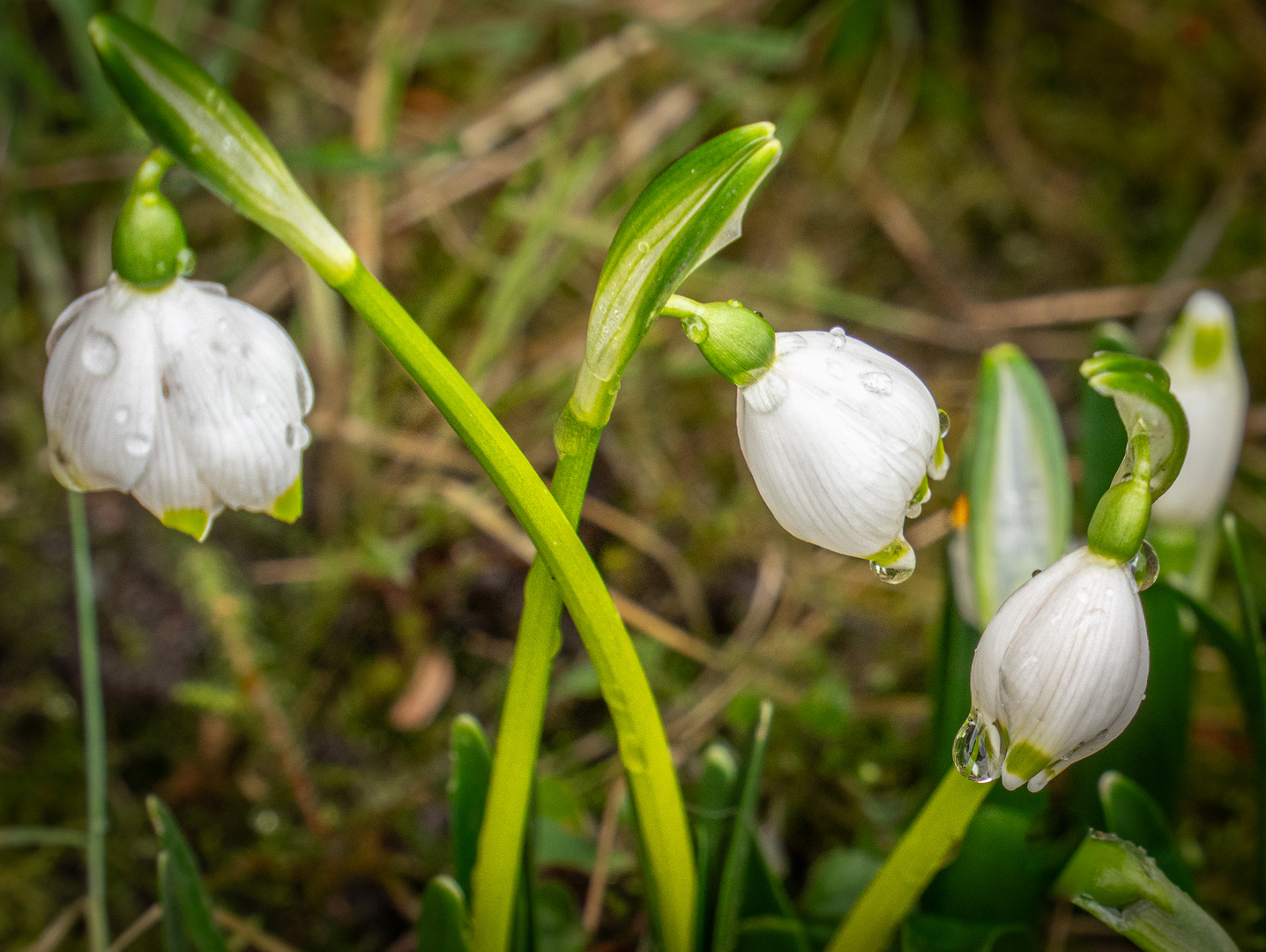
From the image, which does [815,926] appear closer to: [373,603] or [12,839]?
[373,603]

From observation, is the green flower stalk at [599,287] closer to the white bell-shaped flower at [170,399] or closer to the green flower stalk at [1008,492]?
the white bell-shaped flower at [170,399]

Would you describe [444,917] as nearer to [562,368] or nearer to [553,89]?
[562,368]

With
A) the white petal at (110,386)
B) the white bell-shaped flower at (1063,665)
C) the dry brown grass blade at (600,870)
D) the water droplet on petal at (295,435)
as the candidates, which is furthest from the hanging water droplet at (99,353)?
the dry brown grass blade at (600,870)

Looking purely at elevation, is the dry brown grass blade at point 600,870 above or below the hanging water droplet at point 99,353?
below

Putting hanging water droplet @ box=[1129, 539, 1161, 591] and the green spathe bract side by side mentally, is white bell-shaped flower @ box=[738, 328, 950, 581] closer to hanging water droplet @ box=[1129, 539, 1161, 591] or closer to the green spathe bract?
hanging water droplet @ box=[1129, 539, 1161, 591]

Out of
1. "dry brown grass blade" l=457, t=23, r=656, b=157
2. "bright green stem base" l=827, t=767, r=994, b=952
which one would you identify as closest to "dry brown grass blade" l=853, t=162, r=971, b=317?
"dry brown grass blade" l=457, t=23, r=656, b=157

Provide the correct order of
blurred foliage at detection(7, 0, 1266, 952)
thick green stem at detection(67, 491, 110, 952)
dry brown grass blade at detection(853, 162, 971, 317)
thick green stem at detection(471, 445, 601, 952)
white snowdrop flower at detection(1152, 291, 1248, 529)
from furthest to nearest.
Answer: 1. dry brown grass blade at detection(853, 162, 971, 317)
2. blurred foliage at detection(7, 0, 1266, 952)
3. thick green stem at detection(67, 491, 110, 952)
4. white snowdrop flower at detection(1152, 291, 1248, 529)
5. thick green stem at detection(471, 445, 601, 952)

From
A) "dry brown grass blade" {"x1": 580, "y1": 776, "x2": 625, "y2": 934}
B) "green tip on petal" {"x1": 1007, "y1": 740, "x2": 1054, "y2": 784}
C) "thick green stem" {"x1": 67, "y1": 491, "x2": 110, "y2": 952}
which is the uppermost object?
"green tip on petal" {"x1": 1007, "y1": 740, "x2": 1054, "y2": 784}
